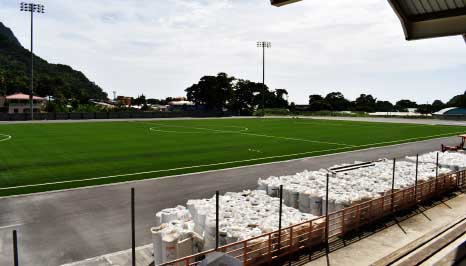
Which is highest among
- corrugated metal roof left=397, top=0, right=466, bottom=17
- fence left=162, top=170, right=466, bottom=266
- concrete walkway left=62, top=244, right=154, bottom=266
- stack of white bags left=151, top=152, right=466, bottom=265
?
corrugated metal roof left=397, top=0, right=466, bottom=17

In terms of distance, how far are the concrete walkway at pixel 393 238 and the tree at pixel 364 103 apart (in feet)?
494

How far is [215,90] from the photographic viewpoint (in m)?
126

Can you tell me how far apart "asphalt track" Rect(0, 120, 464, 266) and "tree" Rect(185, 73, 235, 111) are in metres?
102

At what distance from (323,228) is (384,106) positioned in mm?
175002

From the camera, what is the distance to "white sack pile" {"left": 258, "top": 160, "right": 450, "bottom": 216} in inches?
592

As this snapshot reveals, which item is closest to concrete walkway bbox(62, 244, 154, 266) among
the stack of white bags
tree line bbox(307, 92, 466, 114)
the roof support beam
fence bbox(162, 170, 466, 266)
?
the stack of white bags

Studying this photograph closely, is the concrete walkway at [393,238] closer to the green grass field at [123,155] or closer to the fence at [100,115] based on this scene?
the green grass field at [123,155]

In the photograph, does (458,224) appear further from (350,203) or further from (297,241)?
(297,241)

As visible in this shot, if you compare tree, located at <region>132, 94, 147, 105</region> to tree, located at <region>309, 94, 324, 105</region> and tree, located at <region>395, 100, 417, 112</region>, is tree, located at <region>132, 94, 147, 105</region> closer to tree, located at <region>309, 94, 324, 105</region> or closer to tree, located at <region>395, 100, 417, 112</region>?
tree, located at <region>309, 94, 324, 105</region>

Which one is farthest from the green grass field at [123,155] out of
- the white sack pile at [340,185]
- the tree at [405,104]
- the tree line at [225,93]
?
the tree at [405,104]

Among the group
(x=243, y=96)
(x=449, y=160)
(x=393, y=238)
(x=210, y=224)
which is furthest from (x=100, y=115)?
→ (x=393, y=238)

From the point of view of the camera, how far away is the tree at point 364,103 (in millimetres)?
161875

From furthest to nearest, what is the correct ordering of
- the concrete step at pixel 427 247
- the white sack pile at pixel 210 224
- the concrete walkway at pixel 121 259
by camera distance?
the concrete step at pixel 427 247
the concrete walkway at pixel 121 259
the white sack pile at pixel 210 224

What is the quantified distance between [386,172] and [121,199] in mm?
13957
